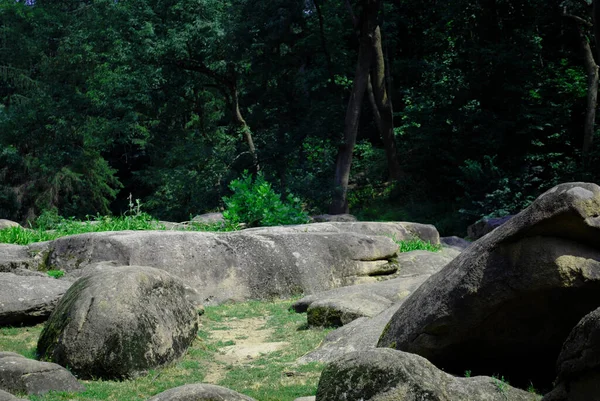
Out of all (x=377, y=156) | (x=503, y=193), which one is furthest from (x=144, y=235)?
(x=377, y=156)

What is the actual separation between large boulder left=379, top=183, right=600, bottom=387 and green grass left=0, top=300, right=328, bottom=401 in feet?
4.61

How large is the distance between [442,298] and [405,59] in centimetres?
2641

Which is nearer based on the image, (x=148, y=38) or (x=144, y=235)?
(x=144, y=235)

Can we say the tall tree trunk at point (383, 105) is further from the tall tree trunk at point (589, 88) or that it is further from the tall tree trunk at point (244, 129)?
the tall tree trunk at point (589, 88)

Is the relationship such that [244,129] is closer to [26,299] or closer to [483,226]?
[483,226]

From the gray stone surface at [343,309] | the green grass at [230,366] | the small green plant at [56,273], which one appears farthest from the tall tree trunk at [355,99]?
the gray stone surface at [343,309]

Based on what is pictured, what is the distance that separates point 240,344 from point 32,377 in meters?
3.51

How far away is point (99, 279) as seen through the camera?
8.82 meters

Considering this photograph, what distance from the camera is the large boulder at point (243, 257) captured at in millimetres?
12328

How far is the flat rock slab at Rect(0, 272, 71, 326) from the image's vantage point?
1026cm

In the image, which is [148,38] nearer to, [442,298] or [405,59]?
[405,59]

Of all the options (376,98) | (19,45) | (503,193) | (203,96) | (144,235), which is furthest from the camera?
(19,45)

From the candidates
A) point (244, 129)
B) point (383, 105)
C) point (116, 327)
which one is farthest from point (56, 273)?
point (383, 105)

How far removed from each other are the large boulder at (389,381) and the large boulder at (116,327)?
3.24 metres
